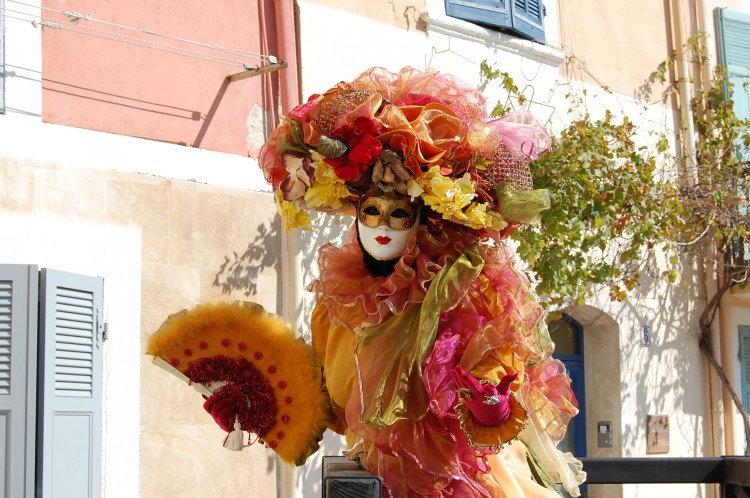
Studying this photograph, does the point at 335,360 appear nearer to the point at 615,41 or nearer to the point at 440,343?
the point at 440,343

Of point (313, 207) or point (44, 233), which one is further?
point (44, 233)

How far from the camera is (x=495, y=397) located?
3.15 meters

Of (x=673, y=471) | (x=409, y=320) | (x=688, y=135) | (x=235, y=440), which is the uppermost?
A: (x=688, y=135)

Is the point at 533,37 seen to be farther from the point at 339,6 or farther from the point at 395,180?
the point at 395,180

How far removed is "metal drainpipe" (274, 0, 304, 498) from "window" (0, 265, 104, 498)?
1.30 meters

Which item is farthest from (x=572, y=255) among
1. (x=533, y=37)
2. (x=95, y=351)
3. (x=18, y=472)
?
(x=18, y=472)

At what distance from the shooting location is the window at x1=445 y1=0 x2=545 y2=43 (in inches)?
319

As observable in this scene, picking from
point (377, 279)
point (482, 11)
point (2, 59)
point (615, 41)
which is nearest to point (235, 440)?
point (377, 279)

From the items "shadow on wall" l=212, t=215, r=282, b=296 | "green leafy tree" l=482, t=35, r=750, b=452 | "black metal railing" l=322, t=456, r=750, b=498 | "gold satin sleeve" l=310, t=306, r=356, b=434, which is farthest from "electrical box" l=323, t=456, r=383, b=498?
"green leafy tree" l=482, t=35, r=750, b=452

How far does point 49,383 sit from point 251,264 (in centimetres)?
156

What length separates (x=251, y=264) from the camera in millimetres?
6605

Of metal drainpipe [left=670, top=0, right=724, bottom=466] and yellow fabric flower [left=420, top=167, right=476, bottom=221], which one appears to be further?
metal drainpipe [left=670, top=0, right=724, bottom=466]

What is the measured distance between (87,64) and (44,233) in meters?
0.99

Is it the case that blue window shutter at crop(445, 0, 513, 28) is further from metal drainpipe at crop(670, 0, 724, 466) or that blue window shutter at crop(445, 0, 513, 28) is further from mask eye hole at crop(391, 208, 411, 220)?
mask eye hole at crop(391, 208, 411, 220)
